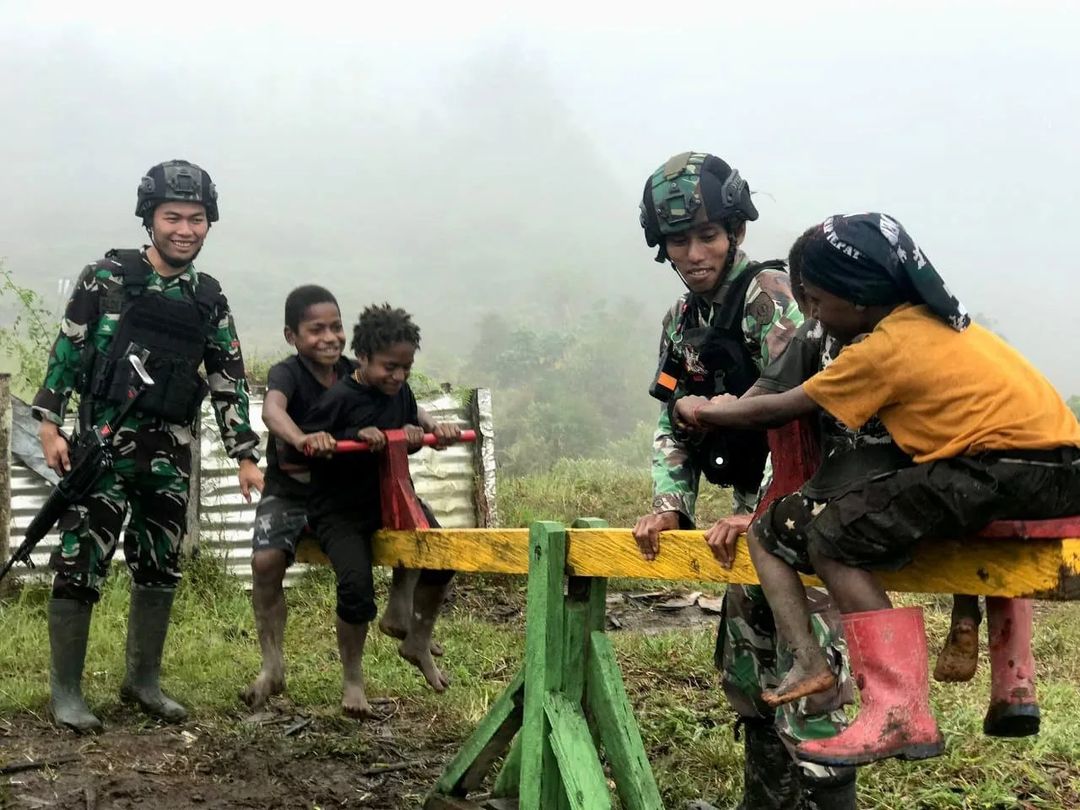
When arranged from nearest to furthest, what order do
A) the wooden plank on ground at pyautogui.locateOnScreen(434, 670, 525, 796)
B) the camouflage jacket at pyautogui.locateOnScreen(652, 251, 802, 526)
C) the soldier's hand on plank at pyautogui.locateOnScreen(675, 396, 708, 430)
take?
the soldier's hand on plank at pyautogui.locateOnScreen(675, 396, 708, 430) → the camouflage jacket at pyautogui.locateOnScreen(652, 251, 802, 526) → the wooden plank on ground at pyautogui.locateOnScreen(434, 670, 525, 796)

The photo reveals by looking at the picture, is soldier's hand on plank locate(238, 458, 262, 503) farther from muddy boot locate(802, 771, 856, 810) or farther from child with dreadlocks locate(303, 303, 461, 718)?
muddy boot locate(802, 771, 856, 810)

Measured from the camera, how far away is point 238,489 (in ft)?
27.0

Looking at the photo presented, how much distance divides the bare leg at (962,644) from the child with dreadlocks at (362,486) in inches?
88.2

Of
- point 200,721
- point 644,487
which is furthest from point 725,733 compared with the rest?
point 644,487

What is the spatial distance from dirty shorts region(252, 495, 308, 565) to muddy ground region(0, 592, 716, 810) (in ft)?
2.82

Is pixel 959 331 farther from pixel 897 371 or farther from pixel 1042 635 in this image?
pixel 1042 635

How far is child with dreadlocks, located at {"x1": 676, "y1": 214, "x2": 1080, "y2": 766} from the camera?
249 centimetres

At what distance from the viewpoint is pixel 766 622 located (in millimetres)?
3688

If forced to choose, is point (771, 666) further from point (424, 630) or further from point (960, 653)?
point (424, 630)

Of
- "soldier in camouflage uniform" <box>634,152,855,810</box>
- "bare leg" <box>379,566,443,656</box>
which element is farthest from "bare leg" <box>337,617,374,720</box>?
"soldier in camouflage uniform" <box>634,152,855,810</box>

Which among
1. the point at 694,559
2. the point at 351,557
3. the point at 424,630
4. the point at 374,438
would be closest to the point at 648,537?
the point at 694,559

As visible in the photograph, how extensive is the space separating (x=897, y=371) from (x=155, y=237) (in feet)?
12.2

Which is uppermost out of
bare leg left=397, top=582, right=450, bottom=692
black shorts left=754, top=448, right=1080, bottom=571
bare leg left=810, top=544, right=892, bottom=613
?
black shorts left=754, top=448, right=1080, bottom=571

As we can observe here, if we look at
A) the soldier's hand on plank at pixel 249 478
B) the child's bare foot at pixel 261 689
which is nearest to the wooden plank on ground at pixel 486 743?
the child's bare foot at pixel 261 689
